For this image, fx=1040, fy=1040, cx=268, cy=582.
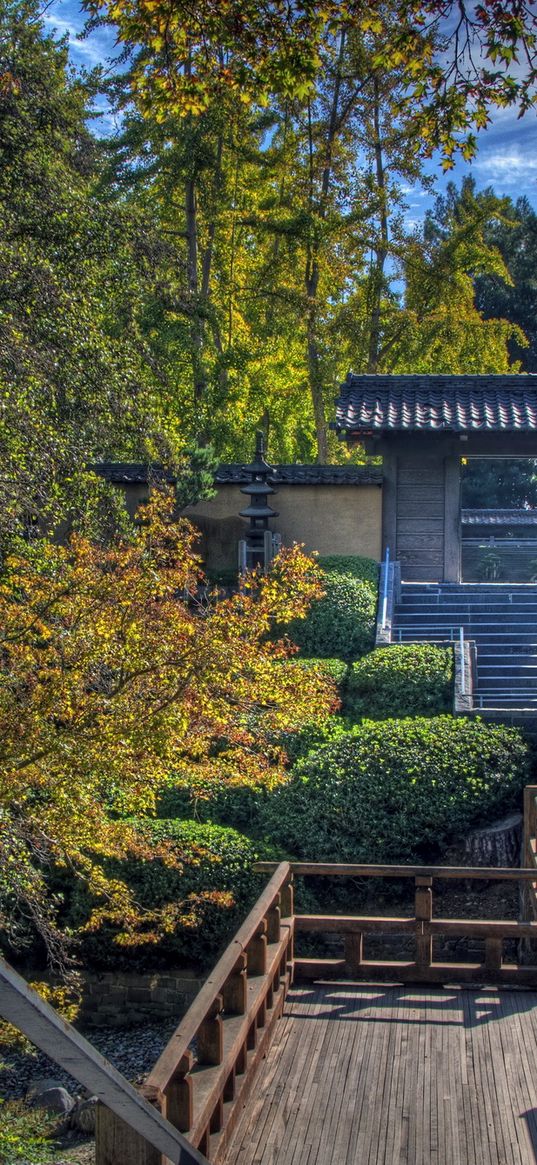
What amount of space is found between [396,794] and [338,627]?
5136 millimetres

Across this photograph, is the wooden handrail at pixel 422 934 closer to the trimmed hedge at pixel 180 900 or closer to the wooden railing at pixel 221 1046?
the wooden railing at pixel 221 1046

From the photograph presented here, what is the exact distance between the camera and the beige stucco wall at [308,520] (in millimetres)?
20062

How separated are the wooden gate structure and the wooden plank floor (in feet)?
0.14

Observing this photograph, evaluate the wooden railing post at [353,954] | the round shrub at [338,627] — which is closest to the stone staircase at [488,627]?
the round shrub at [338,627]

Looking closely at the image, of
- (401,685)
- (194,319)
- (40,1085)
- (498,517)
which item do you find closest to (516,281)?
(498,517)

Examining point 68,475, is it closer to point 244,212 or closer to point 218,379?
point 218,379

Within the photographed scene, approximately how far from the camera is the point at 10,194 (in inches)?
364

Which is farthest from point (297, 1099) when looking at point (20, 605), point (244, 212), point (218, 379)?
point (244, 212)

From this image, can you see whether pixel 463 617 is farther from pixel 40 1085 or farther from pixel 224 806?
pixel 40 1085

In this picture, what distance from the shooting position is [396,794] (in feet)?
39.8

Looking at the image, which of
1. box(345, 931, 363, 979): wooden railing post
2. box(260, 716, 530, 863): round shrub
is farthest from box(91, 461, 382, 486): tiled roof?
box(345, 931, 363, 979): wooden railing post

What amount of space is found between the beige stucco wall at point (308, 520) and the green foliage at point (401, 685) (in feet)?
16.0

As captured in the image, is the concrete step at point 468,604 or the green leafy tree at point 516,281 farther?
the green leafy tree at point 516,281

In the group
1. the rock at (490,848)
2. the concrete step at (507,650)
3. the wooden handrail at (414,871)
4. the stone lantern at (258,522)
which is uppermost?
the stone lantern at (258,522)
